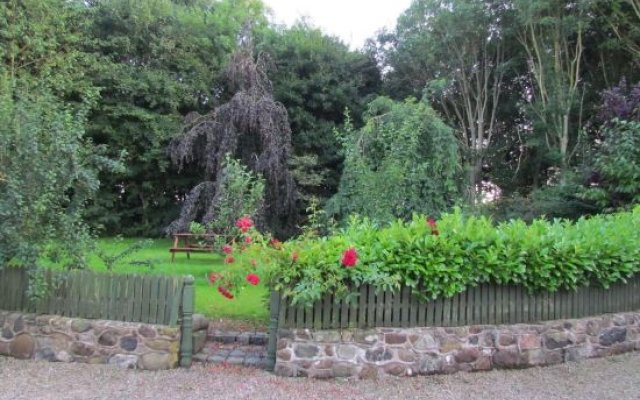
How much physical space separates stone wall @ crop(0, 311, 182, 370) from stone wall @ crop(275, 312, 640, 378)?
48.2 inches

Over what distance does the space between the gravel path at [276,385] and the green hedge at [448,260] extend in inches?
33.0

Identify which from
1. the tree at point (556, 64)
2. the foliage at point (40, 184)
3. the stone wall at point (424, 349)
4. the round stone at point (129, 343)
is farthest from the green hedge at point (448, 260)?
the tree at point (556, 64)

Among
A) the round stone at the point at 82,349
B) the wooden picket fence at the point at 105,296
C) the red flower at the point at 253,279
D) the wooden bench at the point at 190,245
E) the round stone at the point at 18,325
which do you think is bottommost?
the round stone at the point at 82,349

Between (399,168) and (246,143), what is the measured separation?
5.93 m

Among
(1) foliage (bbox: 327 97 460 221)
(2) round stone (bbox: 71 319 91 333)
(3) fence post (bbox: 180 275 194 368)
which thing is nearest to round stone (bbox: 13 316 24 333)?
(2) round stone (bbox: 71 319 91 333)

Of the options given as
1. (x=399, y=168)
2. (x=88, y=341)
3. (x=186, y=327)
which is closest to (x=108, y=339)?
(x=88, y=341)

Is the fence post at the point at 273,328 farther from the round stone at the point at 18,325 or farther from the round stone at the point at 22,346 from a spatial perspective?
the round stone at the point at 18,325

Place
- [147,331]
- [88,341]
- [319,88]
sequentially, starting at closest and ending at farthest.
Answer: [147,331] → [88,341] → [319,88]

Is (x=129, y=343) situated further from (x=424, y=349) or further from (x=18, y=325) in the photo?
(x=424, y=349)

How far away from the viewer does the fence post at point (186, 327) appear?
17.2 ft

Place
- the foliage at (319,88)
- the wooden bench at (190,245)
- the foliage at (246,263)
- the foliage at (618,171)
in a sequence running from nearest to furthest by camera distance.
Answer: the foliage at (246,263) → the foliage at (618,171) → the wooden bench at (190,245) → the foliage at (319,88)

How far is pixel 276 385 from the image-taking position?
15.4ft

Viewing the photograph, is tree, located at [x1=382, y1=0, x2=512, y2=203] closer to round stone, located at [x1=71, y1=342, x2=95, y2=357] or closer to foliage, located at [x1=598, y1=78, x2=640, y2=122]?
foliage, located at [x1=598, y1=78, x2=640, y2=122]

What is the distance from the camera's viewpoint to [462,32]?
1728 centimetres
